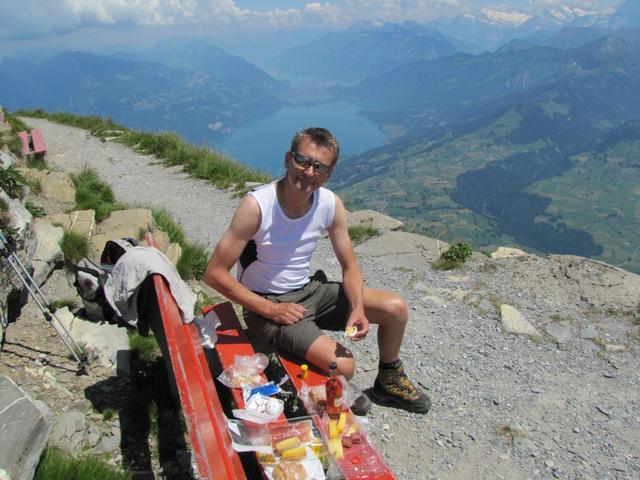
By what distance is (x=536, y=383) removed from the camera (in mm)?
5168

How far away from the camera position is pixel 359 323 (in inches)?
156

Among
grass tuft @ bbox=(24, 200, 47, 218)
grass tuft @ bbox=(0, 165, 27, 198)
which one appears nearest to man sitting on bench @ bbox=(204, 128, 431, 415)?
grass tuft @ bbox=(0, 165, 27, 198)

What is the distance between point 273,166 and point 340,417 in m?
175

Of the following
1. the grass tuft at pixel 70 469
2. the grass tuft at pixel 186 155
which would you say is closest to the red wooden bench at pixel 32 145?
the grass tuft at pixel 186 155

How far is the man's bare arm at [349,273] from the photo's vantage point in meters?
3.98

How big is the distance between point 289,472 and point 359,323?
141cm

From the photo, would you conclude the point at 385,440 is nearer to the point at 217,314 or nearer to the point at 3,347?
the point at 217,314

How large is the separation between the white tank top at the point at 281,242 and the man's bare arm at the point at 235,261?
3.9 inches

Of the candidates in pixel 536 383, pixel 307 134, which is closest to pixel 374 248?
pixel 536 383

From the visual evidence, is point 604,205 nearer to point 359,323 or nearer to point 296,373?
point 359,323

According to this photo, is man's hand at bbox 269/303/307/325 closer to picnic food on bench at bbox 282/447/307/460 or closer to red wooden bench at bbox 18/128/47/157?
picnic food on bench at bbox 282/447/307/460

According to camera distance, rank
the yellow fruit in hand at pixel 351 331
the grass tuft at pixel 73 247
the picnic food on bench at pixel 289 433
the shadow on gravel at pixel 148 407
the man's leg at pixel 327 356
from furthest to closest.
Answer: the grass tuft at pixel 73 247 → the yellow fruit in hand at pixel 351 331 → the man's leg at pixel 327 356 → the shadow on gravel at pixel 148 407 → the picnic food on bench at pixel 289 433

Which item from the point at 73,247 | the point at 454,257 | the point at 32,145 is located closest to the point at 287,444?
the point at 73,247

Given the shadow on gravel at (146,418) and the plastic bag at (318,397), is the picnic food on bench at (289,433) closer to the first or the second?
the plastic bag at (318,397)
